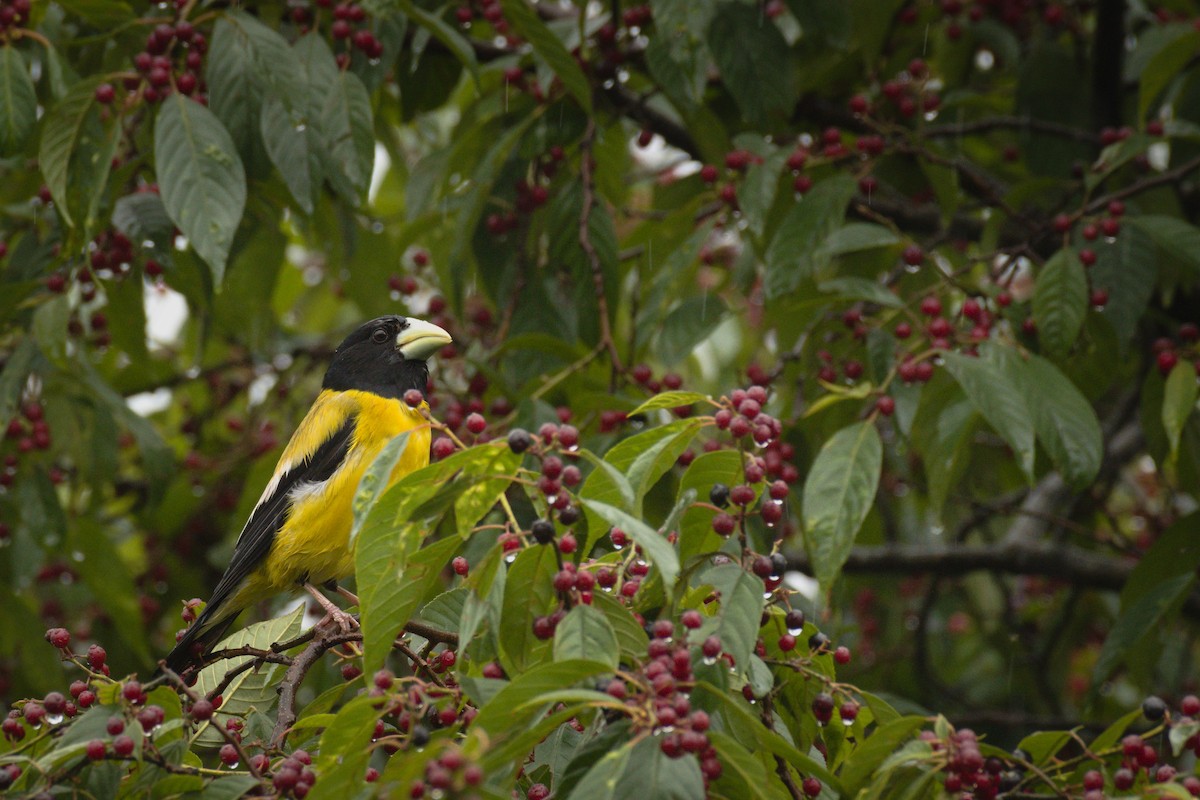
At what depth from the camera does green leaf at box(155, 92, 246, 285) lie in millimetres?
3652

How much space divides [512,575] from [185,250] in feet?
8.70

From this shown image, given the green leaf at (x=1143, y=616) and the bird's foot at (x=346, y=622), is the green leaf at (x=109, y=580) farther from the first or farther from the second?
the green leaf at (x=1143, y=616)

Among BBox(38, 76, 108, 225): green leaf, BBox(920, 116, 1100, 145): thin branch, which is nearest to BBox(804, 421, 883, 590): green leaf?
BBox(920, 116, 1100, 145): thin branch

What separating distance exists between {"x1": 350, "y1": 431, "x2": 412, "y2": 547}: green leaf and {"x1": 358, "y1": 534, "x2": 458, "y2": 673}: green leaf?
124 millimetres

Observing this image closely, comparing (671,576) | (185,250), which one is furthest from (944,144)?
(671,576)

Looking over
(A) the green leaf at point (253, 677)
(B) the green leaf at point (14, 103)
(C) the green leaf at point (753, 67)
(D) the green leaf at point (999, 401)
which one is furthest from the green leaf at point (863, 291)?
(B) the green leaf at point (14, 103)

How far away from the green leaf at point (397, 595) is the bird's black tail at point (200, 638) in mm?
1749

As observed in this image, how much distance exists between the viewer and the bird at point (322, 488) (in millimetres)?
4582

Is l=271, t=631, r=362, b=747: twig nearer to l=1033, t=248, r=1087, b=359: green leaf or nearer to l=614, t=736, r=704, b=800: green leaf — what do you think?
l=614, t=736, r=704, b=800: green leaf

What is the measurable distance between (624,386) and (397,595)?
73.5 inches

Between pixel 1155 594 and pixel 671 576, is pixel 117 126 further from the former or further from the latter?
pixel 1155 594

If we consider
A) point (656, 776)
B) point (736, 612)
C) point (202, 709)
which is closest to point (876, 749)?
point (736, 612)

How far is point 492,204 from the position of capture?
505 cm

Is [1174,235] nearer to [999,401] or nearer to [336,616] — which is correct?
[999,401]
